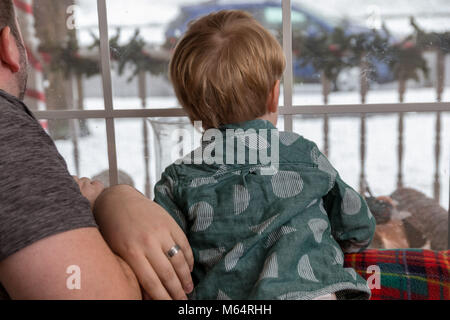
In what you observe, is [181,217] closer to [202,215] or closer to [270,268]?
[202,215]

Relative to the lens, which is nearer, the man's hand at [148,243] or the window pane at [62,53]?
the man's hand at [148,243]

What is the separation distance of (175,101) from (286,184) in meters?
0.63

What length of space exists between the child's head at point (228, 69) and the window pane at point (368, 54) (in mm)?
297

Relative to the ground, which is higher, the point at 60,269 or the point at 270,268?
the point at 60,269

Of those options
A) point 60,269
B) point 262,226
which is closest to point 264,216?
point 262,226

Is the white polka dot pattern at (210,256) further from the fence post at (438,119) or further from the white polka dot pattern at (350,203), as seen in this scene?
the fence post at (438,119)

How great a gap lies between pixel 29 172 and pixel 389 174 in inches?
47.9

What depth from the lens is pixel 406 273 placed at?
108cm

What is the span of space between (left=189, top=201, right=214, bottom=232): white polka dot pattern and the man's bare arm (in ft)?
1.02

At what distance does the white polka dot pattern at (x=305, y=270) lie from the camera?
0.96 metres

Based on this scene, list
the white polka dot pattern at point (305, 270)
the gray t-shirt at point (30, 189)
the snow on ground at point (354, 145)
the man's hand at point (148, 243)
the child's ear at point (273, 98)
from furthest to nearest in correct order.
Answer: the snow on ground at point (354, 145) < the child's ear at point (273, 98) < the white polka dot pattern at point (305, 270) < the man's hand at point (148, 243) < the gray t-shirt at point (30, 189)

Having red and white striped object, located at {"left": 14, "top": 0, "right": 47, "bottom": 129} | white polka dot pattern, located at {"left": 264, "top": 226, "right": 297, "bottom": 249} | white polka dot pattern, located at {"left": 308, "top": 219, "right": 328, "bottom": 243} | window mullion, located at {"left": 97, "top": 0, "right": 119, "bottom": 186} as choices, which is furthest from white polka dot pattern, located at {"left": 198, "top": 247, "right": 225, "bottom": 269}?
red and white striped object, located at {"left": 14, "top": 0, "right": 47, "bottom": 129}

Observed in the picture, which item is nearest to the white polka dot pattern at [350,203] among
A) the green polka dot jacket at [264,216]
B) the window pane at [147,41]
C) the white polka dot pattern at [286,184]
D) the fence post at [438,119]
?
the green polka dot jacket at [264,216]

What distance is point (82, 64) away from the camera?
1.53 metres
